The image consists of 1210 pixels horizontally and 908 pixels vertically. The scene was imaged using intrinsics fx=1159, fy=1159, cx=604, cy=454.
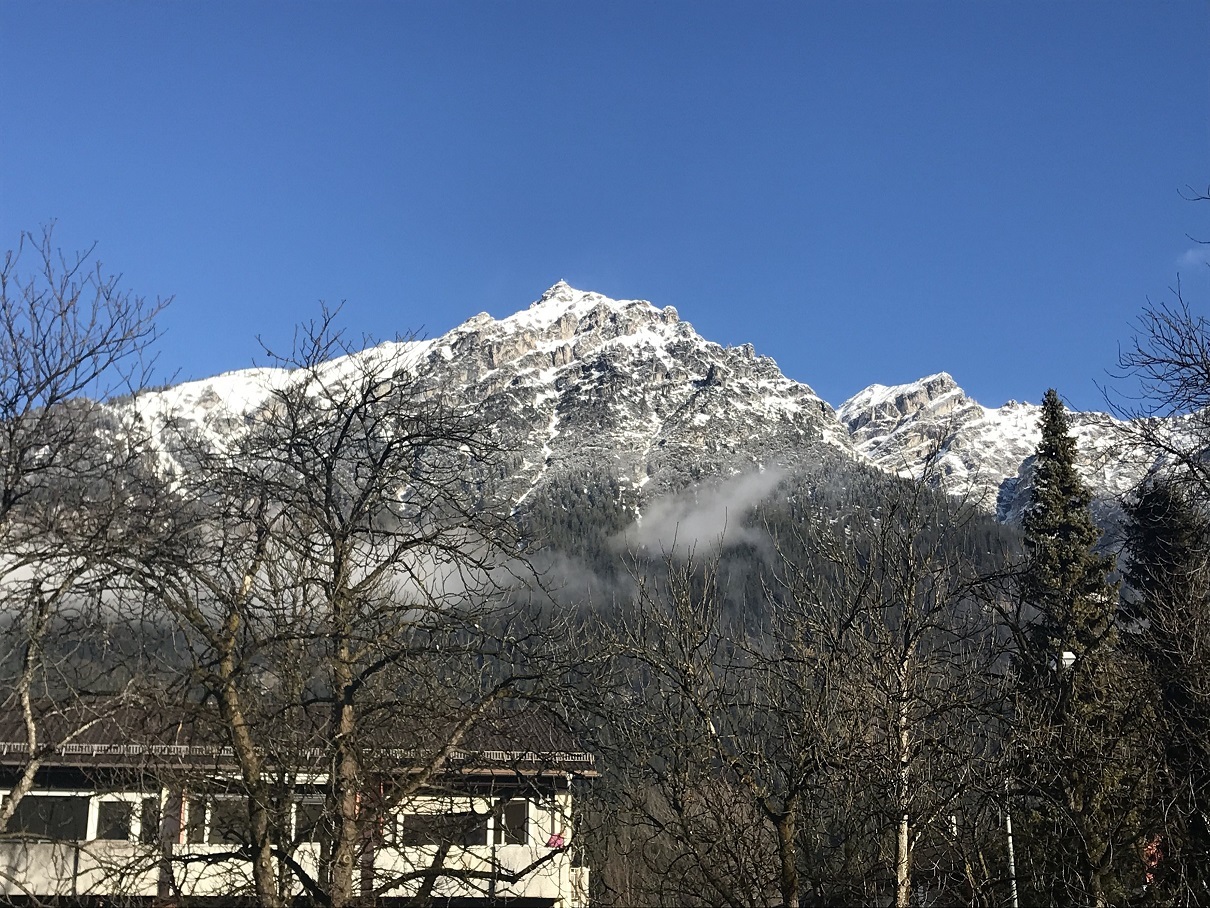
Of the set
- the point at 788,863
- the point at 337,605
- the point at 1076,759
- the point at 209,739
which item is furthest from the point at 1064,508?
the point at 209,739

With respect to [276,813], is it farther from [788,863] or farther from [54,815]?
[54,815]

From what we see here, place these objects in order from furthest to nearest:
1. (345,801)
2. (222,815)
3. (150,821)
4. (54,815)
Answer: (54,815), (222,815), (150,821), (345,801)

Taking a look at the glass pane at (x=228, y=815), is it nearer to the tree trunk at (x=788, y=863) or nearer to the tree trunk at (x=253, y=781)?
the tree trunk at (x=253, y=781)

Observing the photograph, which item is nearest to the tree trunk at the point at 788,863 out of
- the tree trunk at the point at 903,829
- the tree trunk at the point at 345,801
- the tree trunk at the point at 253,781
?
the tree trunk at the point at 903,829

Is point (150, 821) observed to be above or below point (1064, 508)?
below

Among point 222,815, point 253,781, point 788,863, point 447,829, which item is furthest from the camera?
point 788,863

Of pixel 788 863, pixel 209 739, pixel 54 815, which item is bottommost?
pixel 54 815

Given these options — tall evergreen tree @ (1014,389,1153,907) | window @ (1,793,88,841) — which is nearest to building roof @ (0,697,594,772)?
tall evergreen tree @ (1014,389,1153,907)

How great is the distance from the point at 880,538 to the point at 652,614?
3.18 meters

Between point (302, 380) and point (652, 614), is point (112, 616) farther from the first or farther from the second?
point (652, 614)

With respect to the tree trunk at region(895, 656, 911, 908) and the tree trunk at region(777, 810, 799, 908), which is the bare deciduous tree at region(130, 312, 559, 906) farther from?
the tree trunk at region(895, 656, 911, 908)

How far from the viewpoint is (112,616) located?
10.1m

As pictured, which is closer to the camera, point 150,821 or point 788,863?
point 150,821

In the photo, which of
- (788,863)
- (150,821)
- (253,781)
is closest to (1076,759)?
(788,863)
